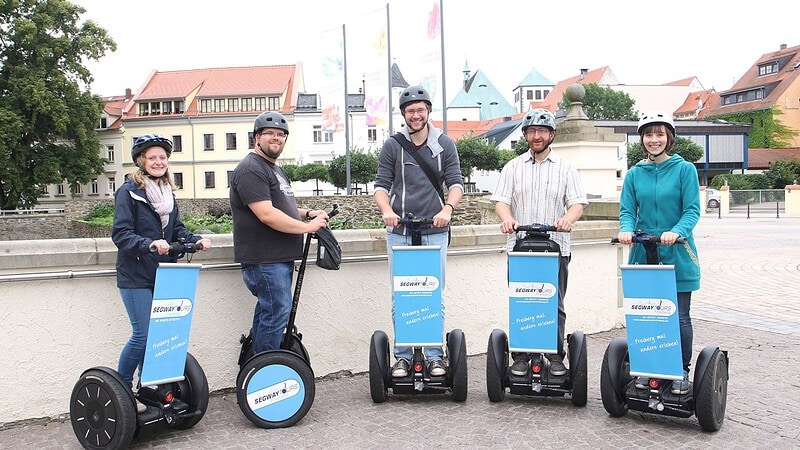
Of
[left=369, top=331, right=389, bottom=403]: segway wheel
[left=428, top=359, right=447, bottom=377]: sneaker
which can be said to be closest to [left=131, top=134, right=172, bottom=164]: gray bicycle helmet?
[left=369, top=331, right=389, bottom=403]: segway wheel

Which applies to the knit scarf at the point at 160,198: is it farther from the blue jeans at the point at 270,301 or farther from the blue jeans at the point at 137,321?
the blue jeans at the point at 270,301

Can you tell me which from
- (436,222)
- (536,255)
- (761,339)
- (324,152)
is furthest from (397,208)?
(324,152)

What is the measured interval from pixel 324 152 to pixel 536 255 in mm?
55358

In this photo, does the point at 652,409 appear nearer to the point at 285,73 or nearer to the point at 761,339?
the point at 761,339

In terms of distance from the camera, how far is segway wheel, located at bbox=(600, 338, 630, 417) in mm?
4316

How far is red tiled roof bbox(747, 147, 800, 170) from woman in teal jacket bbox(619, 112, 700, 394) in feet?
223

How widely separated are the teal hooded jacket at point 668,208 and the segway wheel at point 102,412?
313 cm

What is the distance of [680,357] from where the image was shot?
13.5ft

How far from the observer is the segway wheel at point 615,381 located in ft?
14.2

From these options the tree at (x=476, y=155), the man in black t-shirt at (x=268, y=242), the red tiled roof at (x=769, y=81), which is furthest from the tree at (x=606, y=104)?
the man in black t-shirt at (x=268, y=242)

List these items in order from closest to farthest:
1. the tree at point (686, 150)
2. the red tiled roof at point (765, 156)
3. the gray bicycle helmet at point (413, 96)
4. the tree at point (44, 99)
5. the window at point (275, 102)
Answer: the gray bicycle helmet at point (413, 96), the tree at point (44, 99), the tree at point (686, 150), the window at point (275, 102), the red tiled roof at point (765, 156)

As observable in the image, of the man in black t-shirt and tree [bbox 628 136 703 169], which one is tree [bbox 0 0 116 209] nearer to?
the man in black t-shirt

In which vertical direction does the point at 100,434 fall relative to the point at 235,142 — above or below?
below

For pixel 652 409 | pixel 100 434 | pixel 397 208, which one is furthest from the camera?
pixel 397 208
